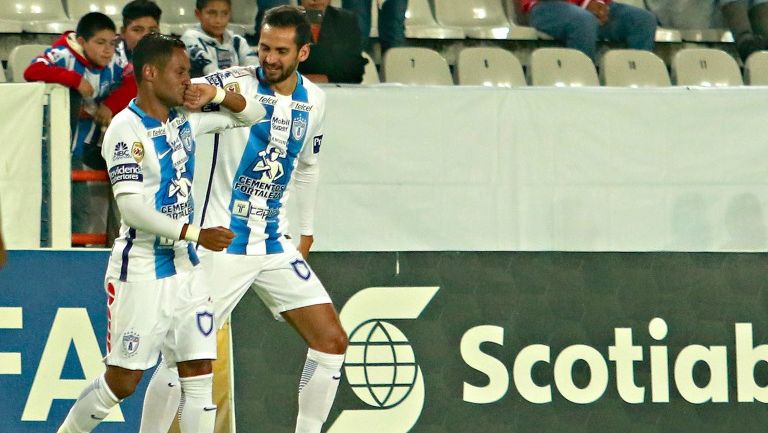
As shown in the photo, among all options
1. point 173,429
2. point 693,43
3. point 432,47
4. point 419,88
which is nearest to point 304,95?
point 419,88

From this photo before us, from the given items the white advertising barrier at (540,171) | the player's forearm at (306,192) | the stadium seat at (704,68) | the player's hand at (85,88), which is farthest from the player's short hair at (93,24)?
the stadium seat at (704,68)

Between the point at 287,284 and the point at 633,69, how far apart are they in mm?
3955

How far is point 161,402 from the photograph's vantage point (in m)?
5.47

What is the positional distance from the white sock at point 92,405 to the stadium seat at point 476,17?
5081 mm

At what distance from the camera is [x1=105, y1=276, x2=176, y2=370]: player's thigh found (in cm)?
516

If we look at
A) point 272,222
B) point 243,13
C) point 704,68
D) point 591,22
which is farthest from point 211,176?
point 704,68

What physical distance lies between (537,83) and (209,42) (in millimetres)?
2401

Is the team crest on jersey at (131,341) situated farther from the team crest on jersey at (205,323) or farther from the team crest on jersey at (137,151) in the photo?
the team crest on jersey at (137,151)

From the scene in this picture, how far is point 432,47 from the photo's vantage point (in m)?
9.42

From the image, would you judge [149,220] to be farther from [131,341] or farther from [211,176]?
[211,176]

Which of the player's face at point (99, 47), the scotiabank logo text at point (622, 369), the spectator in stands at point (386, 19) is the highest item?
the spectator in stands at point (386, 19)

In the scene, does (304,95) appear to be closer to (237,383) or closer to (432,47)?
(237,383)

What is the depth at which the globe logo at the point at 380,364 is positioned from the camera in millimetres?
6414

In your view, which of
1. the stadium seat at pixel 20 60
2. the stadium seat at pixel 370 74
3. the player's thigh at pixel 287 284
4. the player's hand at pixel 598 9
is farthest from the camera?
the player's hand at pixel 598 9
